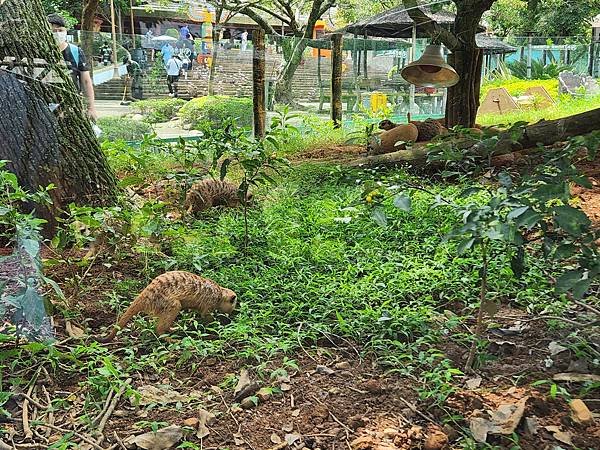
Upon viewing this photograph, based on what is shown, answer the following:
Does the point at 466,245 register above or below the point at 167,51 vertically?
below

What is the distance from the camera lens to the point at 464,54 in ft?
21.5

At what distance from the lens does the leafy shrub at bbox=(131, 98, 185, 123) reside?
21.8ft

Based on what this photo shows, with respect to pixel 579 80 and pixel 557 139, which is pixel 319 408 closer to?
pixel 557 139

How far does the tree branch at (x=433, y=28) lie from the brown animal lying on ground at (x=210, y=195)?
Answer: 3100 mm


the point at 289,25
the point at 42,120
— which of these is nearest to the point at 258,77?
the point at 42,120

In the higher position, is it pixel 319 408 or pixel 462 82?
pixel 462 82

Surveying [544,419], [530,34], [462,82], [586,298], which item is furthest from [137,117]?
[530,34]

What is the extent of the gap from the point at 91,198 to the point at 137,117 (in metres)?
2.95

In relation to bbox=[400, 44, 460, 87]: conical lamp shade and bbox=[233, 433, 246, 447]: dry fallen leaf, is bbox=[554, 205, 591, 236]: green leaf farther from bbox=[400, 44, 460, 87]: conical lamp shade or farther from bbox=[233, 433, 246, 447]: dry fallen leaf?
bbox=[400, 44, 460, 87]: conical lamp shade

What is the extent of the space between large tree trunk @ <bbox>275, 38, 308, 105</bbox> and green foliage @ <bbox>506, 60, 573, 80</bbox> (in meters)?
7.24

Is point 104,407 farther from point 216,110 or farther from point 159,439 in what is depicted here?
point 216,110

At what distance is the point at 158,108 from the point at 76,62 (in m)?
1.39

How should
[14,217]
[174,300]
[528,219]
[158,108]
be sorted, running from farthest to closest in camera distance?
[158,108], [174,300], [14,217], [528,219]

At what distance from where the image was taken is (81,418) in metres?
1.90
